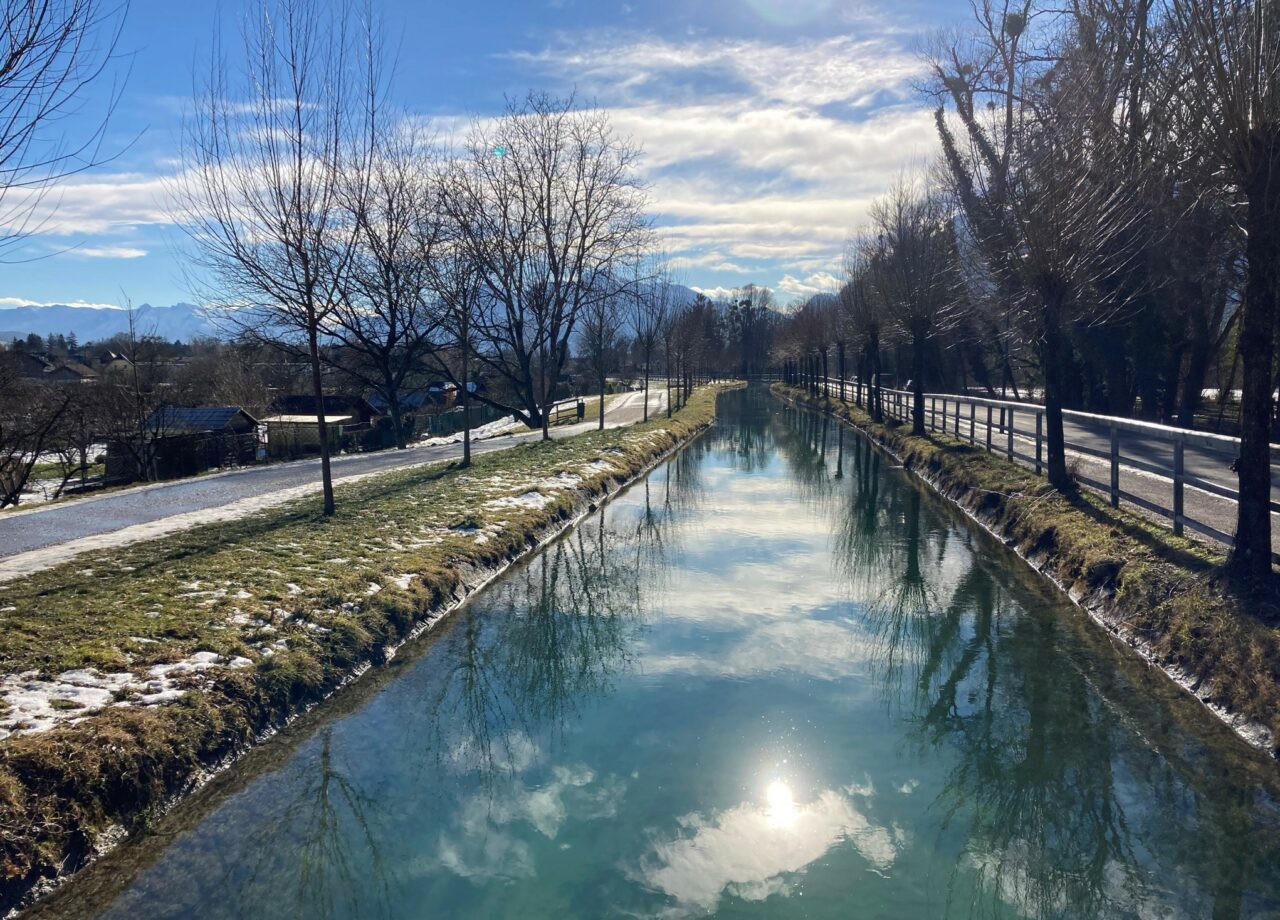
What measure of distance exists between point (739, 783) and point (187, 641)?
15.4 ft

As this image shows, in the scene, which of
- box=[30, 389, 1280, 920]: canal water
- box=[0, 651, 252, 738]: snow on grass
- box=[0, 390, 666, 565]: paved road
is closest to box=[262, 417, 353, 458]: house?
box=[0, 390, 666, 565]: paved road

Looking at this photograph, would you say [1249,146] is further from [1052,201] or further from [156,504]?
[156,504]

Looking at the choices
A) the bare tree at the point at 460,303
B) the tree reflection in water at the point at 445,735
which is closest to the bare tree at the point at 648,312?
the bare tree at the point at 460,303

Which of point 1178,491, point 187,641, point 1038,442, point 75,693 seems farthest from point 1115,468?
point 75,693

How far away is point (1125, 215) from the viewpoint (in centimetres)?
1112

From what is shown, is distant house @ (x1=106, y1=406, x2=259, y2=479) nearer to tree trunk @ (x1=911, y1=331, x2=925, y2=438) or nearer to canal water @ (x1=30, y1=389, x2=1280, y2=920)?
canal water @ (x1=30, y1=389, x2=1280, y2=920)

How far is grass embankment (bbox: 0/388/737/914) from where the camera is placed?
5188mm

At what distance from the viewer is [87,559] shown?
9.69 meters

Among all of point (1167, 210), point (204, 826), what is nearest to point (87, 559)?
point (204, 826)

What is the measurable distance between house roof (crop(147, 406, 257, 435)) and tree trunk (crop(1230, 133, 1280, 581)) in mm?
31451

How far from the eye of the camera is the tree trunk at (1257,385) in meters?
7.45

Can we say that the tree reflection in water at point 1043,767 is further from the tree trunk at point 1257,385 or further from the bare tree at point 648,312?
the bare tree at point 648,312

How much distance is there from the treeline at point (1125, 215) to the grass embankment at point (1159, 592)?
589mm

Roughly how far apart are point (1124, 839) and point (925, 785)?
1.29 metres
